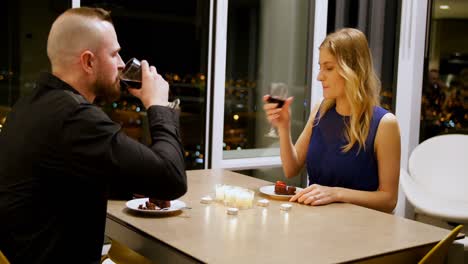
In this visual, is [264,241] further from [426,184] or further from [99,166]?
[426,184]

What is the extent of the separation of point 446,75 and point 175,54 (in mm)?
2071

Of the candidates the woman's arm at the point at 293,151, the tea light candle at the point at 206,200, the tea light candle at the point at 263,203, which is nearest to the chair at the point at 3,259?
the tea light candle at the point at 206,200

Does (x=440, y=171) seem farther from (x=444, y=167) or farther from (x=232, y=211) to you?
(x=232, y=211)

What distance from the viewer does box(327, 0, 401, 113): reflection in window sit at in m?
4.39

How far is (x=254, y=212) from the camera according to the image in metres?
1.90

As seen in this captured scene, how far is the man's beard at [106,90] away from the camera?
1609mm

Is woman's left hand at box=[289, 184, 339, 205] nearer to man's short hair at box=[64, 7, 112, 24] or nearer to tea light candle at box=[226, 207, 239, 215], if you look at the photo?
tea light candle at box=[226, 207, 239, 215]

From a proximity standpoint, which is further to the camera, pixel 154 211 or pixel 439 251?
pixel 154 211

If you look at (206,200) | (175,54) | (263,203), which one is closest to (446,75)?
(175,54)

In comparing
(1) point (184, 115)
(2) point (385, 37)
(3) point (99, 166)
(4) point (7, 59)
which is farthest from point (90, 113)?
(2) point (385, 37)

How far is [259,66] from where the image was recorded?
4.12 metres

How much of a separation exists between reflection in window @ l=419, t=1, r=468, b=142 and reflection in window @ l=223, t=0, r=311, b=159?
957mm

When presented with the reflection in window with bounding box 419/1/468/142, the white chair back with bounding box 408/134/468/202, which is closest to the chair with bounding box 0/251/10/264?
the white chair back with bounding box 408/134/468/202

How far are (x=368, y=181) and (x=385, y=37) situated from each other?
2.36 m
